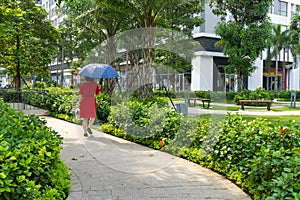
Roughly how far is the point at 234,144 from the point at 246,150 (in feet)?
1.02

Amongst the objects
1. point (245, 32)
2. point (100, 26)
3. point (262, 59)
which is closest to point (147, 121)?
point (100, 26)

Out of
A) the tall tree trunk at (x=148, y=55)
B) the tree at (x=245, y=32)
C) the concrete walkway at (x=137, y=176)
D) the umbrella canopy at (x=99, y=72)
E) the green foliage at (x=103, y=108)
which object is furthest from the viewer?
the tree at (x=245, y=32)

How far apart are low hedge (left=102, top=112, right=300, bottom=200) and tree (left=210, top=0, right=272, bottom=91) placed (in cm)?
1802

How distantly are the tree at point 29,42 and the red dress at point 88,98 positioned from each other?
9.46m

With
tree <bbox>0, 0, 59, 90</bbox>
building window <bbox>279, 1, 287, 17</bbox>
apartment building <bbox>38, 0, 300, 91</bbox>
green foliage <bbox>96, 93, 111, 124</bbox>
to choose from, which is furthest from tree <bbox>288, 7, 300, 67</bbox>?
green foliage <bbox>96, 93, 111, 124</bbox>

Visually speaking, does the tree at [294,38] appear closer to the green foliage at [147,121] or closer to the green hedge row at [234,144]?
the green foliage at [147,121]

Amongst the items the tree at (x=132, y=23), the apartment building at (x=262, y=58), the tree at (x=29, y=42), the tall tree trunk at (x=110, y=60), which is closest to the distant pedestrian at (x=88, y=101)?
the tall tree trunk at (x=110, y=60)

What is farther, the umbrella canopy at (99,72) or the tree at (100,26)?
the tree at (100,26)

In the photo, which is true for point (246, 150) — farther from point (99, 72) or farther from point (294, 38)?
point (294, 38)

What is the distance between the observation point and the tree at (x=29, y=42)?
55.1ft

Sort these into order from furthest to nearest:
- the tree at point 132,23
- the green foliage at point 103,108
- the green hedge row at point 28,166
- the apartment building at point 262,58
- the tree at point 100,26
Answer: the apartment building at point 262,58
the green foliage at point 103,108
the tree at point 132,23
the tree at point 100,26
the green hedge row at point 28,166

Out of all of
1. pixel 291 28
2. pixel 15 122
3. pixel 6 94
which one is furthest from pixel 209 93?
pixel 291 28

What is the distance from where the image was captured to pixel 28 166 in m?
3.03

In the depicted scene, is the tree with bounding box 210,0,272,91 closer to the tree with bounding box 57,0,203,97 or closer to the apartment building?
the apartment building
